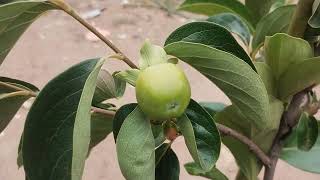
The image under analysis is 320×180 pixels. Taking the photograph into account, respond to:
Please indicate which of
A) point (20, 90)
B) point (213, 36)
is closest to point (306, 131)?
point (213, 36)

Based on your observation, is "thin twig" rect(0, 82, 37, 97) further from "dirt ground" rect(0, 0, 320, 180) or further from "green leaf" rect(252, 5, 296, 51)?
"dirt ground" rect(0, 0, 320, 180)

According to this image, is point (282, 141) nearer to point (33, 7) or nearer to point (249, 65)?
point (249, 65)

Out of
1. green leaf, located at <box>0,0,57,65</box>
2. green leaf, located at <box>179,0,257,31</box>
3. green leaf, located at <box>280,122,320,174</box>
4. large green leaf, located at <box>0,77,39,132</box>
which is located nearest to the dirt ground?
green leaf, located at <box>280,122,320,174</box>

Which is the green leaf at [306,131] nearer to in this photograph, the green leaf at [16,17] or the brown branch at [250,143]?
the brown branch at [250,143]

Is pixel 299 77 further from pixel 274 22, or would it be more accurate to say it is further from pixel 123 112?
pixel 123 112

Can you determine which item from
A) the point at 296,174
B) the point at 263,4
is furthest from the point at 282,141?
the point at 296,174
